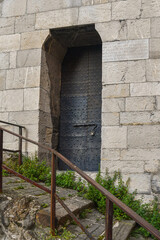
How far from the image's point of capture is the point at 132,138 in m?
4.26

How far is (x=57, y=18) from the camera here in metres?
4.96

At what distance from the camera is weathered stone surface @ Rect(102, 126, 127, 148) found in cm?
430

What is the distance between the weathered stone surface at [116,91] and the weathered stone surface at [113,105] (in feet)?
0.21

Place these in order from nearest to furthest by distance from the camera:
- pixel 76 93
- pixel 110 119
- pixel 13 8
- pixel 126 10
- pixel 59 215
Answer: pixel 59 215 < pixel 110 119 < pixel 126 10 < pixel 13 8 < pixel 76 93

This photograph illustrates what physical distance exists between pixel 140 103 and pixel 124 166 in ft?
3.20

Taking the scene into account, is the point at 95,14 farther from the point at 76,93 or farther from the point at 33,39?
the point at 76,93

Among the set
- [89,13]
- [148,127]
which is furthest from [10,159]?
[89,13]

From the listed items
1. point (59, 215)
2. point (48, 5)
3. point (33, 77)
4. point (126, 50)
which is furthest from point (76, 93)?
point (59, 215)

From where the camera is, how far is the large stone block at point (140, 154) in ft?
13.5

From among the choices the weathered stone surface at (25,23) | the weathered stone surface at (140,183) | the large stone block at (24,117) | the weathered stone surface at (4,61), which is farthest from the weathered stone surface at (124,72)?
the weathered stone surface at (4,61)

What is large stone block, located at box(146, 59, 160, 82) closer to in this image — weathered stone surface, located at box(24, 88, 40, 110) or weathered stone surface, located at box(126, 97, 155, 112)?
weathered stone surface, located at box(126, 97, 155, 112)

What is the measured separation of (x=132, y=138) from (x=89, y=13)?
2.22m

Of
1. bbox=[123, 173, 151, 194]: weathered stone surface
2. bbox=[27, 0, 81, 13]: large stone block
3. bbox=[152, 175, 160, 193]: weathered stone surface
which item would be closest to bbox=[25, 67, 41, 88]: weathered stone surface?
bbox=[27, 0, 81, 13]: large stone block

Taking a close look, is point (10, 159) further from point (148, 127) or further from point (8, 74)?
point (148, 127)
